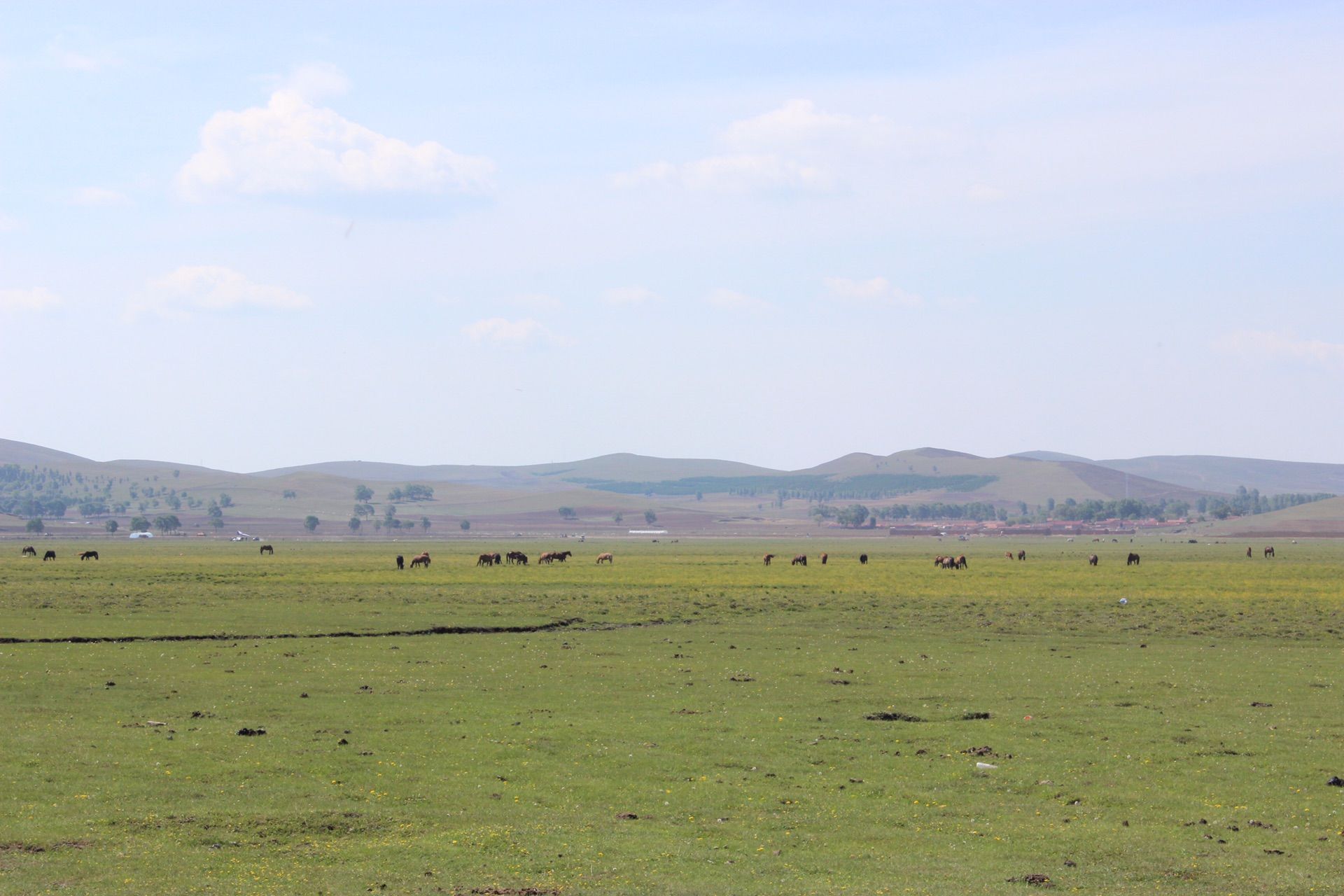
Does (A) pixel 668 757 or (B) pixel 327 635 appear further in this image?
(B) pixel 327 635

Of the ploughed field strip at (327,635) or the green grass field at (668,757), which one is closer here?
the green grass field at (668,757)

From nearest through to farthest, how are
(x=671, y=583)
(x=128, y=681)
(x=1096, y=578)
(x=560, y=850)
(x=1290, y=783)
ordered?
(x=560, y=850), (x=1290, y=783), (x=128, y=681), (x=671, y=583), (x=1096, y=578)

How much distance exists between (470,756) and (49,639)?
2179 centimetres

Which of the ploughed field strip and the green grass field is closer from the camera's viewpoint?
the green grass field

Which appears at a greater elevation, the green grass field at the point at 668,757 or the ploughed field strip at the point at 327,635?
the green grass field at the point at 668,757

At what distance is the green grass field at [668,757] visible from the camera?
42.2 ft

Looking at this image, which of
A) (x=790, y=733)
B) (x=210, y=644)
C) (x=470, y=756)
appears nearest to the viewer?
(x=470, y=756)

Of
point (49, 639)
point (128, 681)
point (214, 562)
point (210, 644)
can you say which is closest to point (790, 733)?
point (128, 681)

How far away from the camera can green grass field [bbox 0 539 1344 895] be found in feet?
42.2

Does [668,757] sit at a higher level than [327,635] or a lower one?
higher

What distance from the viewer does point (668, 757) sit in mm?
18438

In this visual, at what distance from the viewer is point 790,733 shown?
67.0ft

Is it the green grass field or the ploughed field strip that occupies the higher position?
the green grass field

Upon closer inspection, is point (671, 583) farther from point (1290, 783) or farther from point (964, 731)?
point (1290, 783)
